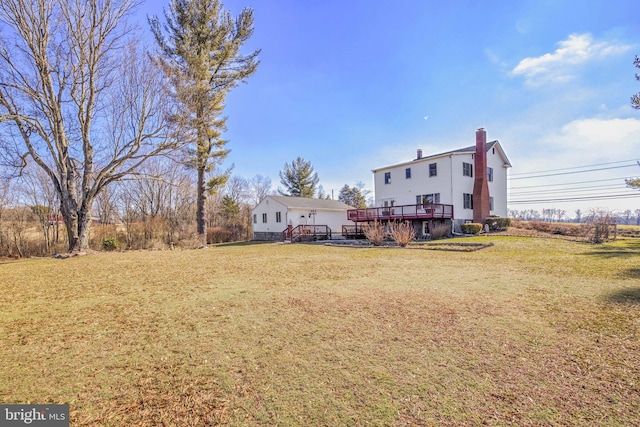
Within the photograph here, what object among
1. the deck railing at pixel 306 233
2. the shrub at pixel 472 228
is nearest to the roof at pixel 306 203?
the deck railing at pixel 306 233

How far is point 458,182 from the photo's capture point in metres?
22.7

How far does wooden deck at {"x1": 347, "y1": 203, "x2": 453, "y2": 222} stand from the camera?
20.8 meters

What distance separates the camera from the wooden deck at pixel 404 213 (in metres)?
20.8

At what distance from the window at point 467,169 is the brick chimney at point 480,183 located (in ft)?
1.25

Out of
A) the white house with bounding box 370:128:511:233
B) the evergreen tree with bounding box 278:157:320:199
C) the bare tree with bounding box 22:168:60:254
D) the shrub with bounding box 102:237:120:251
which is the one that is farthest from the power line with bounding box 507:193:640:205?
the bare tree with bounding box 22:168:60:254

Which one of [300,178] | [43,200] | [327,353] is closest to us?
[327,353]

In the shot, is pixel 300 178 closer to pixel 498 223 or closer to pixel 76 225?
pixel 498 223

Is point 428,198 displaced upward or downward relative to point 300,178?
downward

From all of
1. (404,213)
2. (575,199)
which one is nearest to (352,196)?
(404,213)

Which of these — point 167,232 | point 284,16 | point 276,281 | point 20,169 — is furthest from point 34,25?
point 276,281

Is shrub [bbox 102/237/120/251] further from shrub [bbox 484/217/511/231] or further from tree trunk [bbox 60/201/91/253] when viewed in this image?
shrub [bbox 484/217/511/231]

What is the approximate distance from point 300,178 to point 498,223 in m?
28.7

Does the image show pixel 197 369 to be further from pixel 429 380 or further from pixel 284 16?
pixel 284 16

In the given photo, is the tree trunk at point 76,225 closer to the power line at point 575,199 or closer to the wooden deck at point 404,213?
the wooden deck at point 404,213
